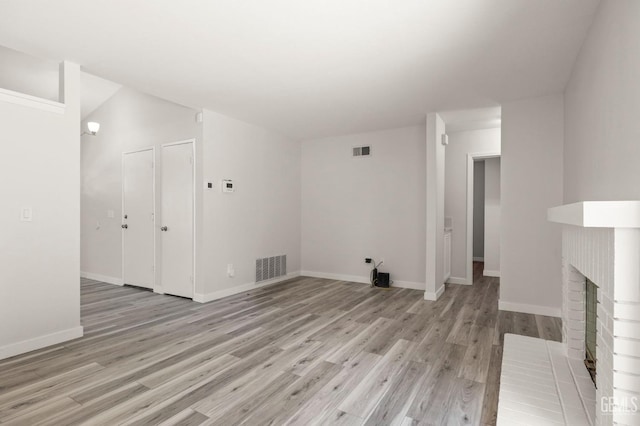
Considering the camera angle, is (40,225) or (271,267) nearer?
(40,225)

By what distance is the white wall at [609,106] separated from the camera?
1.61 meters

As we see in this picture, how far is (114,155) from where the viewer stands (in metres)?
5.57

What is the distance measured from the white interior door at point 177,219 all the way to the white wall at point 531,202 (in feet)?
13.6

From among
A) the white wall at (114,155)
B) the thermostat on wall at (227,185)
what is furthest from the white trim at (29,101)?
the thermostat on wall at (227,185)

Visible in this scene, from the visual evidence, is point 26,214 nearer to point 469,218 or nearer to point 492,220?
point 469,218

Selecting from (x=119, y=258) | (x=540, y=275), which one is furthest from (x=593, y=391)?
(x=119, y=258)

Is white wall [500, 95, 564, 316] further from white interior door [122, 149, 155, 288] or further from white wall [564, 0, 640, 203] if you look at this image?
white interior door [122, 149, 155, 288]

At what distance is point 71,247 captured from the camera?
3.11 meters

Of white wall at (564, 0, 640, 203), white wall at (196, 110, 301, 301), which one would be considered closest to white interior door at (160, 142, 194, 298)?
white wall at (196, 110, 301, 301)

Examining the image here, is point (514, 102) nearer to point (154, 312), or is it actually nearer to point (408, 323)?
point (408, 323)

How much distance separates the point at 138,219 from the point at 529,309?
5668 mm

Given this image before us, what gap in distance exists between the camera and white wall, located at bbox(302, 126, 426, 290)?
5.24 meters

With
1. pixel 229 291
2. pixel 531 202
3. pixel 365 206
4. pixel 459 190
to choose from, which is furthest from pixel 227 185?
pixel 531 202

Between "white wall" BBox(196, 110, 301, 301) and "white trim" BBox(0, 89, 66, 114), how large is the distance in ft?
5.44
